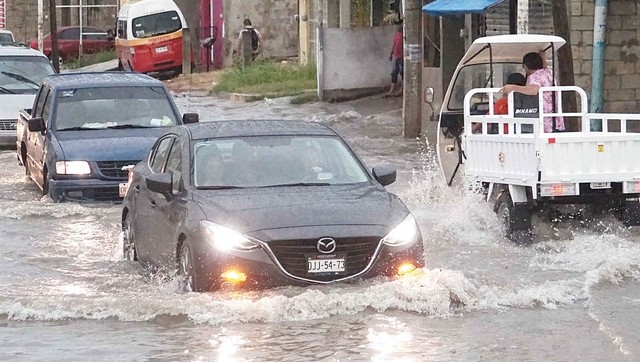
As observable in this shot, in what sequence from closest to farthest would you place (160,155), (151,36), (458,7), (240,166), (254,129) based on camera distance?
(240,166) → (254,129) → (160,155) → (458,7) → (151,36)

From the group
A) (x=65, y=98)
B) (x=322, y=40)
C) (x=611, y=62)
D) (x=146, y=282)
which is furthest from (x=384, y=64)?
(x=146, y=282)

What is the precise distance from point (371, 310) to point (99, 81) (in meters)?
8.70

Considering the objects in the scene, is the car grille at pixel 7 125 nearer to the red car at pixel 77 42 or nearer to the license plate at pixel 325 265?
the license plate at pixel 325 265

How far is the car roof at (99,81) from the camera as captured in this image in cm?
1742

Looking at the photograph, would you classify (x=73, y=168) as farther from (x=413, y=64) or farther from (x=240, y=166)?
(x=413, y=64)

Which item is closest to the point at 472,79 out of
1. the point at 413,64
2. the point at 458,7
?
the point at 458,7

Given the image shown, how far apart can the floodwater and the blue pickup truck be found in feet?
8.40

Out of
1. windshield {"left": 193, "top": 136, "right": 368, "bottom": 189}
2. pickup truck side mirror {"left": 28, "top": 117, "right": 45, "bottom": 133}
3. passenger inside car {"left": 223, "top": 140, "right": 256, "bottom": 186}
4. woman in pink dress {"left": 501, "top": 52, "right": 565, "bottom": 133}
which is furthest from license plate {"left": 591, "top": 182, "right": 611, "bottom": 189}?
pickup truck side mirror {"left": 28, "top": 117, "right": 45, "bottom": 133}

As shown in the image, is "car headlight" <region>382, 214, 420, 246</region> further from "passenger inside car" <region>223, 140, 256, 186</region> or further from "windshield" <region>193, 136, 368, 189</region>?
"passenger inside car" <region>223, 140, 256, 186</region>

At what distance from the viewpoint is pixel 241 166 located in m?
10.9

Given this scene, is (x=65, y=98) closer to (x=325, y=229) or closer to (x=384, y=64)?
(x=325, y=229)

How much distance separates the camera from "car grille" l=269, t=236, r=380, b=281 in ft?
31.5

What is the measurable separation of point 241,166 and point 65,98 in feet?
22.6

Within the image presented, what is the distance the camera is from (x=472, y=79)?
16.2 m
